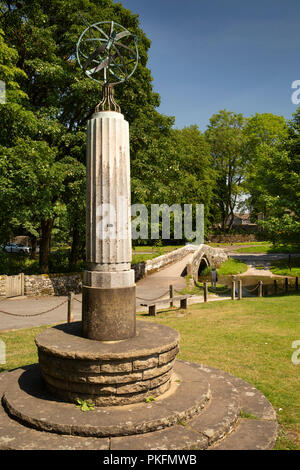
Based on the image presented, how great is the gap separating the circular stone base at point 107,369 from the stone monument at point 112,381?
0.5 inches

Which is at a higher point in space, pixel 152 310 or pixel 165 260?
pixel 165 260

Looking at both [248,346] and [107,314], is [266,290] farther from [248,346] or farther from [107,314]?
[107,314]

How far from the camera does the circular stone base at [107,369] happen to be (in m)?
4.49

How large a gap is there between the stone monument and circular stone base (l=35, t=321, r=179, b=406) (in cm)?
1

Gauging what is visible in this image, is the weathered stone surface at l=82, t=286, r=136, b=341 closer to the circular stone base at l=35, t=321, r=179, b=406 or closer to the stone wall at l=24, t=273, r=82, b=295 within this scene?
the circular stone base at l=35, t=321, r=179, b=406

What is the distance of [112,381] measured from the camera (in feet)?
14.7

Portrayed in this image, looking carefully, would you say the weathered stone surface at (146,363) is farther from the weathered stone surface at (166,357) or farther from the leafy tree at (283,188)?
the leafy tree at (283,188)

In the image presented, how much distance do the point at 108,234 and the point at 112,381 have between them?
6.76ft

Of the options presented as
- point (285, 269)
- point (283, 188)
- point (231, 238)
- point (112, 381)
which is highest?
point (283, 188)

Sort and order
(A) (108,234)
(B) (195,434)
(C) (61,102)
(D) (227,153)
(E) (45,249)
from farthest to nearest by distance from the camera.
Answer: (D) (227,153) < (E) (45,249) < (C) (61,102) < (A) (108,234) < (B) (195,434)

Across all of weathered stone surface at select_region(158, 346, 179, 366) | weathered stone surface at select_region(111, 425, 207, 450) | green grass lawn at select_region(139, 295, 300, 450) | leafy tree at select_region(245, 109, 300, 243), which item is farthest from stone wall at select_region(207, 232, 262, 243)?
weathered stone surface at select_region(111, 425, 207, 450)

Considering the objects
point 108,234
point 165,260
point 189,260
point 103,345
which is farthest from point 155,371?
point 165,260

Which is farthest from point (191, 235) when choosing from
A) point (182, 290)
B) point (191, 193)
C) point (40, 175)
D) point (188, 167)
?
point (40, 175)

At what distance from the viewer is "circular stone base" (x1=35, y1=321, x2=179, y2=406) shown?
4.49 m
